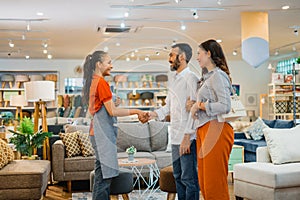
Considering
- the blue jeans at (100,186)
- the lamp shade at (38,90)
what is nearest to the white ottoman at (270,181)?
the blue jeans at (100,186)

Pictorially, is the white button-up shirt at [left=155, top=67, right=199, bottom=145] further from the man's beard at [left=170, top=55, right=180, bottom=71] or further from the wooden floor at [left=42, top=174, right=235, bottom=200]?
the wooden floor at [left=42, top=174, right=235, bottom=200]

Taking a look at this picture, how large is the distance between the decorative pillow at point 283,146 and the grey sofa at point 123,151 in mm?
1445

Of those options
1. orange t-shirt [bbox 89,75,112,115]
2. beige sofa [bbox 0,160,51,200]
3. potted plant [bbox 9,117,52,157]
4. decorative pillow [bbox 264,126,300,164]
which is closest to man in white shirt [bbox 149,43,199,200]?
orange t-shirt [bbox 89,75,112,115]

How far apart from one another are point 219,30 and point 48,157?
13.7 ft

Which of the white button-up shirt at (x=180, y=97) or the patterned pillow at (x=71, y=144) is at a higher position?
the white button-up shirt at (x=180, y=97)

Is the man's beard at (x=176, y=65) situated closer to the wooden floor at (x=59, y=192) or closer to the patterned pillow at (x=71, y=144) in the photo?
the wooden floor at (x=59, y=192)

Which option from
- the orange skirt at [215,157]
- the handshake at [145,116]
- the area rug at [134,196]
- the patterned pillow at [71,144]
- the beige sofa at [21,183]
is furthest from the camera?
the patterned pillow at [71,144]

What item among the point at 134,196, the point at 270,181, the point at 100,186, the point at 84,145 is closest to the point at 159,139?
the point at 84,145

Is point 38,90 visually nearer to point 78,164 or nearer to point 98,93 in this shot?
point 78,164

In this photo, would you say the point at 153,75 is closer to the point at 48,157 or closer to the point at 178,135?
the point at 178,135

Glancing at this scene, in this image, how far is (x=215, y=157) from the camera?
9.16ft

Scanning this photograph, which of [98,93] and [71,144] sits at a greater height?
[98,93]

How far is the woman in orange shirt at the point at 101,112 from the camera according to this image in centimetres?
303

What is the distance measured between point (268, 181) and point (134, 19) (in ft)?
13.2
